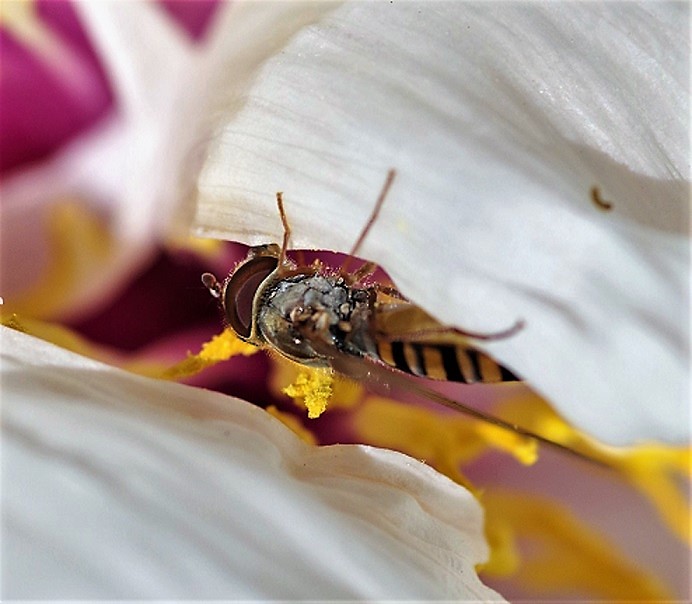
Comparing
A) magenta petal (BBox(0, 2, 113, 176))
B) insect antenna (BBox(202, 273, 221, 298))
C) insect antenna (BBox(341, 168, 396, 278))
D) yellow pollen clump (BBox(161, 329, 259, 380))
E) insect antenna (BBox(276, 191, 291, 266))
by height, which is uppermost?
insect antenna (BBox(341, 168, 396, 278))

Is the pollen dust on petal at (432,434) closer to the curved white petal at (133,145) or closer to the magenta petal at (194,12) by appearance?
the curved white petal at (133,145)

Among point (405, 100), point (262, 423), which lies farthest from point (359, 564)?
point (405, 100)

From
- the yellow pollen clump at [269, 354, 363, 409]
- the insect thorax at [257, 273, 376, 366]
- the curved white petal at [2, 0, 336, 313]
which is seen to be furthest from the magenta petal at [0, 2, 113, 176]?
the insect thorax at [257, 273, 376, 366]

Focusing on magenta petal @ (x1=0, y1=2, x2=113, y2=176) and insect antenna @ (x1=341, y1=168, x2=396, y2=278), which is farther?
magenta petal @ (x1=0, y1=2, x2=113, y2=176)

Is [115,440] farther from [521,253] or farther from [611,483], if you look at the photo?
[611,483]

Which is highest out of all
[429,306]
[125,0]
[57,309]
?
[429,306]

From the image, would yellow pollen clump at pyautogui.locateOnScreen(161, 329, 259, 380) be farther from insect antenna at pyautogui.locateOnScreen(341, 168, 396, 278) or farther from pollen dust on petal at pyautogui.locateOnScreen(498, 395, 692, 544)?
pollen dust on petal at pyautogui.locateOnScreen(498, 395, 692, 544)

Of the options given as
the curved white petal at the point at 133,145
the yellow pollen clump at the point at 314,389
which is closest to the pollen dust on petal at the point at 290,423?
the yellow pollen clump at the point at 314,389

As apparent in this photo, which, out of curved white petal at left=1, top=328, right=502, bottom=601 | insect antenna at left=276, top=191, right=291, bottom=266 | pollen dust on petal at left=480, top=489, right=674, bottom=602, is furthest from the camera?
pollen dust on petal at left=480, top=489, right=674, bottom=602

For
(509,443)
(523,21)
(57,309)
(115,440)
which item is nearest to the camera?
(115,440)
